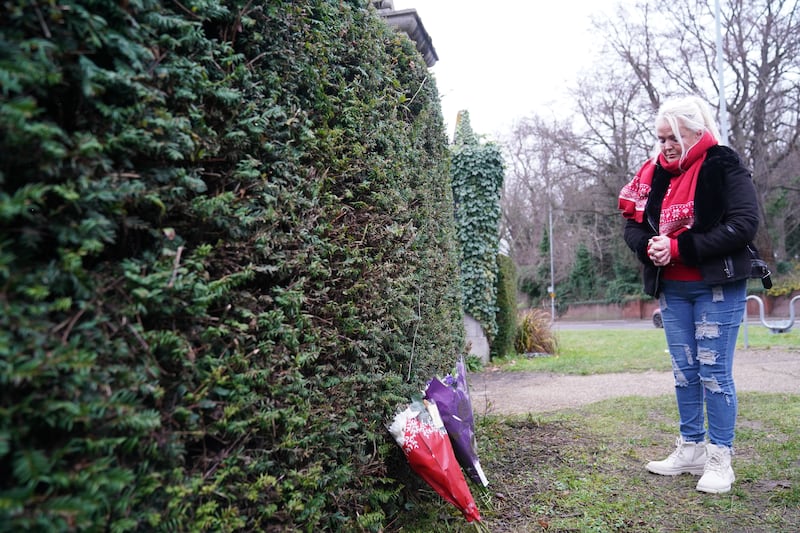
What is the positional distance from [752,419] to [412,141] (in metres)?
3.45

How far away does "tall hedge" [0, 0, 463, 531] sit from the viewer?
0.92 meters

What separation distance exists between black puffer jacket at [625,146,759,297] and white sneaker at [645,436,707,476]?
1.00 meters

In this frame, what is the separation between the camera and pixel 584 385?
632 centimetres

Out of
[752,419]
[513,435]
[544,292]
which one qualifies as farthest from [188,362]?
[544,292]

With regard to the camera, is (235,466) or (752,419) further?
(752,419)

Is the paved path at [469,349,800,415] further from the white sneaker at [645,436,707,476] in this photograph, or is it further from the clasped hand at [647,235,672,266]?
the clasped hand at [647,235,672,266]

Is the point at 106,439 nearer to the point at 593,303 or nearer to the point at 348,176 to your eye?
the point at 348,176

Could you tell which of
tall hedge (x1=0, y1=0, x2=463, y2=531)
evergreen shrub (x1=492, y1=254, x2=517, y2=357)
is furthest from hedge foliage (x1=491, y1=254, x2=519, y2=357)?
tall hedge (x1=0, y1=0, x2=463, y2=531)

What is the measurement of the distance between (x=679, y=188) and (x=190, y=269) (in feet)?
8.76

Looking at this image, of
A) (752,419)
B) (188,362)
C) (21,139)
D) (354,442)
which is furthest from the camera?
(752,419)

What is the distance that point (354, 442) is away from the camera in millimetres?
2035

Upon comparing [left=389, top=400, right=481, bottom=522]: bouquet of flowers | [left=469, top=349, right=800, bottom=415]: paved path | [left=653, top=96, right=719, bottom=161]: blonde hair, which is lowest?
[left=469, top=349, right=800, bottom=415]: paved path

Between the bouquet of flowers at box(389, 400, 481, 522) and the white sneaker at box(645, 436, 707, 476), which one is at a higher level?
the bouquet of flowers at box(389, 400, 481, 522)

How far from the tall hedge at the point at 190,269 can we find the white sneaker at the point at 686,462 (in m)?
1.77
